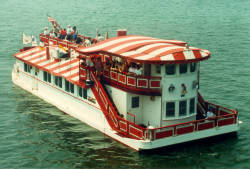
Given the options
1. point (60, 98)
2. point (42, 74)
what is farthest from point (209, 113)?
point (42, 74)

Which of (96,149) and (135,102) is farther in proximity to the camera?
(135,102)

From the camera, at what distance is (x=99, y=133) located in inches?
1389

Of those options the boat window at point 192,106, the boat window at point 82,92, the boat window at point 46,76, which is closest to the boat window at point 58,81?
the boat window at point 46,76

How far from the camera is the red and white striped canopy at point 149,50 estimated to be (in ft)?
101

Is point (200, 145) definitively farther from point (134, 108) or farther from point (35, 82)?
point (35, 82)

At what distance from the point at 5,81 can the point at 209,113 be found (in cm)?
2890

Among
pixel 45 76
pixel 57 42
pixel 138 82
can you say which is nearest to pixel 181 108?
pixel 138 82

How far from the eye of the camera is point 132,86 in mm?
31984

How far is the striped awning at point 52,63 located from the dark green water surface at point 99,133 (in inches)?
158

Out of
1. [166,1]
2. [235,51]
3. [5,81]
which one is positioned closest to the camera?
[5,81]

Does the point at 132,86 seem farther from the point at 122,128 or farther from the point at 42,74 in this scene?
the point at 42,74

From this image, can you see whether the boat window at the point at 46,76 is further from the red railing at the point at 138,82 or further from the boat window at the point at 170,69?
the boat window at the point at 170,69

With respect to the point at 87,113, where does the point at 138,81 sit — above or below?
above

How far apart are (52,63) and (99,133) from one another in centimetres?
1107
